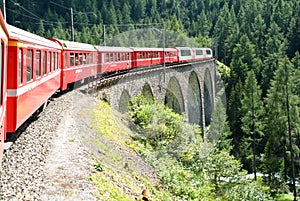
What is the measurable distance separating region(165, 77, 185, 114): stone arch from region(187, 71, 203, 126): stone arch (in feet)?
10.2

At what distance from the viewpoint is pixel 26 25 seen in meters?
79.4

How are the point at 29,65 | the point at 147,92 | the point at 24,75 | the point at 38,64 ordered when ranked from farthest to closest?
1. the point at 147,92
2. the point at 38,64
3. the point at 29,65
4. the point at 24,75

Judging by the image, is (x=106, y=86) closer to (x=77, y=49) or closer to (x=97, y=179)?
(x=77, y=49)

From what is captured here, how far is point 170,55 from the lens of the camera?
30625 millimetres

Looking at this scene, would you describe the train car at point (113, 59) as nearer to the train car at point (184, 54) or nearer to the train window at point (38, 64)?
the train car at point (184, 54)

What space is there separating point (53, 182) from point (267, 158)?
86.9ft

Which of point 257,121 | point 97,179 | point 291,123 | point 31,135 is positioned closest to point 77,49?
point 31,135

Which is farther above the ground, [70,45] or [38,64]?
[70,45]

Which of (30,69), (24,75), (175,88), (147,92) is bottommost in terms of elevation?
(147,92)

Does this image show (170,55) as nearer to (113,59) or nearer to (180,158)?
(113,59)

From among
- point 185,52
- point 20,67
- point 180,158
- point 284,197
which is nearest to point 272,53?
point 185,52

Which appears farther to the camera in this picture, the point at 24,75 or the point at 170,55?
the point at 170,55

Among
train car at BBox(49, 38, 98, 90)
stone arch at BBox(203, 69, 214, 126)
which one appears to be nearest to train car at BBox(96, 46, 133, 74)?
train car at BBox(49, 38, 98, 90)

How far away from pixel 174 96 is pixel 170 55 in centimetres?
323
